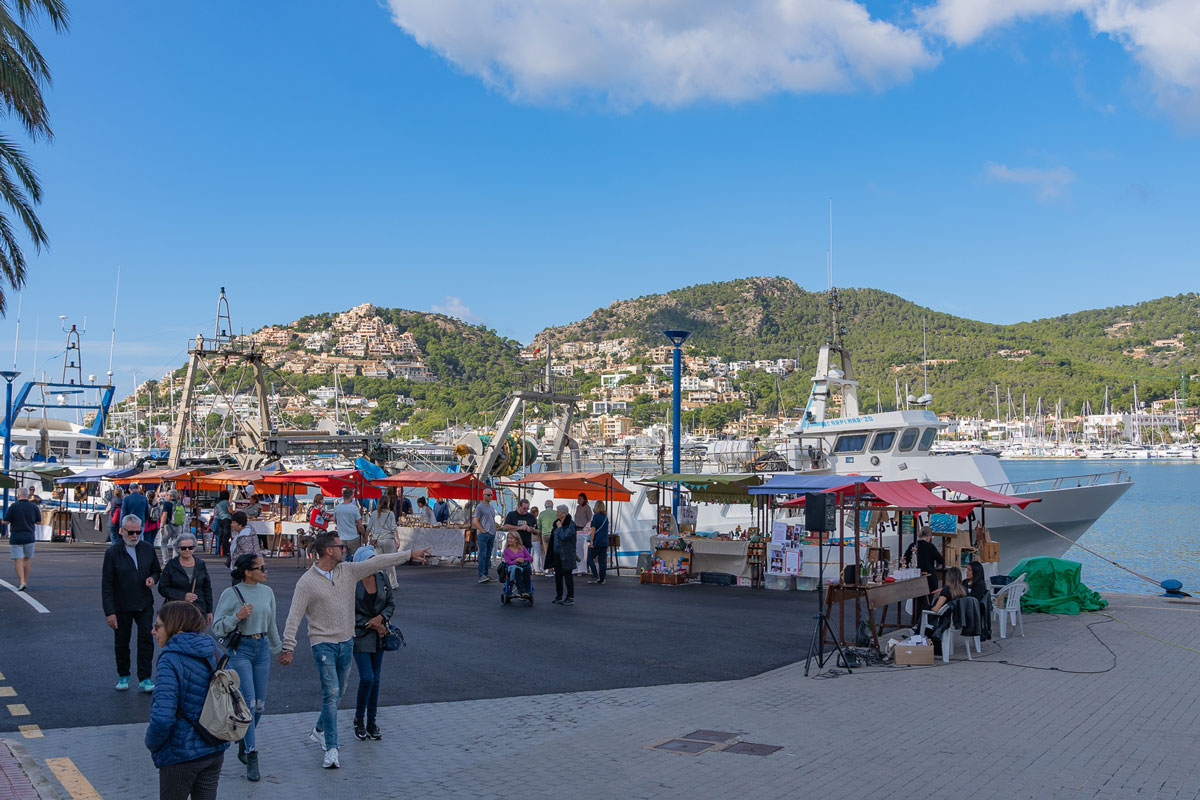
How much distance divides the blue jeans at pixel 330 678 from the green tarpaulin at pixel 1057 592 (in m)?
12.8

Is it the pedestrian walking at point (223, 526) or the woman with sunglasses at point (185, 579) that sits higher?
the woman with sunglasses at point (185, 579)

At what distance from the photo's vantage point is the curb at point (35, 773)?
20.5 ft

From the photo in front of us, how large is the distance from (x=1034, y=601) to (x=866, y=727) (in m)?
8.94

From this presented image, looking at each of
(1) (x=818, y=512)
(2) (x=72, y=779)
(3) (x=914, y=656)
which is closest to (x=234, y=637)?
(2) (x=72, y=779)

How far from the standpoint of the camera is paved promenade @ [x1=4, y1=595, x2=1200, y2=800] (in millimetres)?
6801

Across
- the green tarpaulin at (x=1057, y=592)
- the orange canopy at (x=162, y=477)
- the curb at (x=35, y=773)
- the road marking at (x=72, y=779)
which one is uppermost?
the orange canopy at (x=162, y=477)

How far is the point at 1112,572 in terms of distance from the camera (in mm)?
32406

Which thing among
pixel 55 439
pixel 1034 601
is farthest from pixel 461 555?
pixel 55 439

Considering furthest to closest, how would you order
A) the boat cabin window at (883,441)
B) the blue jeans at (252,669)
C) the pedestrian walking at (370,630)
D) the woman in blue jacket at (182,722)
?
the boat cabin window at (883,441) → the pedestrian walking at (370,630) → the blue jeans at (252,669) → the woman in blue jacket at (182,722)

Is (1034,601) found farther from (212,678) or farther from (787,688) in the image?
(212,678)

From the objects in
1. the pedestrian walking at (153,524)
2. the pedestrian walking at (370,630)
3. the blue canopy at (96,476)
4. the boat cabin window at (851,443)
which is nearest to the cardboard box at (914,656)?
the pedestrian walking at (370,630)

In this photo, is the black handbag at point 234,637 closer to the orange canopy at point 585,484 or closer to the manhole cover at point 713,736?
the manhole cover at point 713,736

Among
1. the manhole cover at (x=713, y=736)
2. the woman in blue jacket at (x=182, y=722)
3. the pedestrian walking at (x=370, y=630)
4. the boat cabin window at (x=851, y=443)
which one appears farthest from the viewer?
the boat cabin window at (x=851, y=443)

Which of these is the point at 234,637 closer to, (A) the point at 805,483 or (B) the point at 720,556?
(A) the point at 805,483
